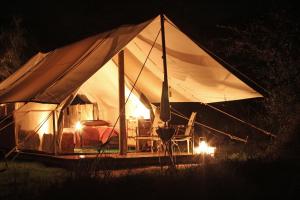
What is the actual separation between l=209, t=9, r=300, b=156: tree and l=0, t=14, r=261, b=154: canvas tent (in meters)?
0.48

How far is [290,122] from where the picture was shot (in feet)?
23.6

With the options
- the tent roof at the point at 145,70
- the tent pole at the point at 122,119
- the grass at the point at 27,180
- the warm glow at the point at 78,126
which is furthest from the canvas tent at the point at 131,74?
the warm glow at the point at 78,126

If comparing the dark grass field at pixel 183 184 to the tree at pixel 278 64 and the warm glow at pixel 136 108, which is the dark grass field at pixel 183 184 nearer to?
the tree at pixel 278 64

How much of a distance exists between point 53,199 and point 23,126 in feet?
13.7

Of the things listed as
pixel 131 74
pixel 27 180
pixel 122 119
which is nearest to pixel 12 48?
pixel 131 74

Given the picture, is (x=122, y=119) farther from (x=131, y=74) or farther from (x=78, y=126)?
(x=78, y=126)

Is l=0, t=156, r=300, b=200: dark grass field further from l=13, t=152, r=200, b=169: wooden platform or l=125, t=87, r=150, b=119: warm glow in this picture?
l=125, t=87, r=150, b=119: warm glow

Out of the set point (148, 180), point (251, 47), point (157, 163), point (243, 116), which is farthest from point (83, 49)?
point (243, 116)

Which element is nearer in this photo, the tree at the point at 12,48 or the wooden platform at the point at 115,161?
the wooden platform at the point at 115,161

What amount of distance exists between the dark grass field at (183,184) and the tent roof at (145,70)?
1428mm

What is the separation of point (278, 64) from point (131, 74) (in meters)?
2.65

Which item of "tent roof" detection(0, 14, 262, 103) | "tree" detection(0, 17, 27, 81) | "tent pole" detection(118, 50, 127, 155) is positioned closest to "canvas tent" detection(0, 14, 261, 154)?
"tent roof" detection(0, 14, 262, 103)

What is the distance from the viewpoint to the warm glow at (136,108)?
362 inches

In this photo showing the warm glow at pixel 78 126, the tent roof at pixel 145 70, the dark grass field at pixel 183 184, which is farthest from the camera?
the warm glow at pixel 78 126
